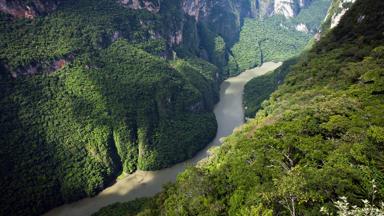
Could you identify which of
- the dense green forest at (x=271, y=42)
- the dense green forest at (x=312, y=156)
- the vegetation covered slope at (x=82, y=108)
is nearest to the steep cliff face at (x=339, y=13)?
the dense green forest at (x=312, y=156)

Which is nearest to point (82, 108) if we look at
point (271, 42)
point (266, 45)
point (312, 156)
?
point (312, 156)

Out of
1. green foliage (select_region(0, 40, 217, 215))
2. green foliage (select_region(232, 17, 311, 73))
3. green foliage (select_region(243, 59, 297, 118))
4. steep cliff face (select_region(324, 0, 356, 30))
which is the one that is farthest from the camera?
green foliage (select_region(232, 17, 311, 73))

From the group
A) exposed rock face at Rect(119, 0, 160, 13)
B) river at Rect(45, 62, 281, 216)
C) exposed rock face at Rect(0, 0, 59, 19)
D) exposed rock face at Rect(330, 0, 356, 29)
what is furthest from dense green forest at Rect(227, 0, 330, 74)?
exposed rock face at Rect(0, 0, 59, 19)

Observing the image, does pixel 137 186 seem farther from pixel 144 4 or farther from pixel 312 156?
pixel 144 4

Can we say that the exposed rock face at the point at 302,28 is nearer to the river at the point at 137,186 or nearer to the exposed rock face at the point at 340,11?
the exposed rock face at the point at 340,11

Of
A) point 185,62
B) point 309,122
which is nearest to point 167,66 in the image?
point 185,62

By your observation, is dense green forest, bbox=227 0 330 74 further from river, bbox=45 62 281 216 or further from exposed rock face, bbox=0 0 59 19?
exposed rock face, bbox=0 0 59 19
